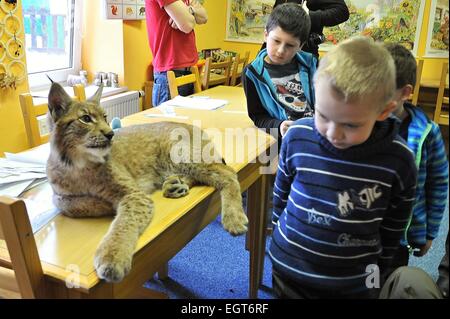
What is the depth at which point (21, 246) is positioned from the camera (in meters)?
0.86

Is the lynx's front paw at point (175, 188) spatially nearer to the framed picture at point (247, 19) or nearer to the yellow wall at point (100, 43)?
the yellow wall at point (100, 43)

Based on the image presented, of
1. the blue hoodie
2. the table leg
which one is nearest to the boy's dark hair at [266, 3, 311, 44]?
the blue hoodie

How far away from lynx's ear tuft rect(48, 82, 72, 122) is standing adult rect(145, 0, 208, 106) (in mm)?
1518

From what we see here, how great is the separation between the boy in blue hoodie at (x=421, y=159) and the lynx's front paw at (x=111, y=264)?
0.77 metres

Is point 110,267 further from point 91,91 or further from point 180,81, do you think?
Answer: point 91,91

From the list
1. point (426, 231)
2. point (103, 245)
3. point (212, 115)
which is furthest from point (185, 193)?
point (212, 115)

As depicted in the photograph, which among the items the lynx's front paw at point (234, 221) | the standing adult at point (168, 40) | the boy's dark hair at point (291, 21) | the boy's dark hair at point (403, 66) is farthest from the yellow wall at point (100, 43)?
the boy's dark hair at point (403, 66)

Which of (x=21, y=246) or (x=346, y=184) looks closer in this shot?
(x=21, y=246)

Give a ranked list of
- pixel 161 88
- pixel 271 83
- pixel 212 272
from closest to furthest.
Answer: pixel 271 83, pixel 212 272, pixel 161 88

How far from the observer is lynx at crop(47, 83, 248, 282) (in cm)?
99

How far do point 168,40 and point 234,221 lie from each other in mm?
1795

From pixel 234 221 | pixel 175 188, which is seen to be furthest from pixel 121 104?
pixel 234 221
